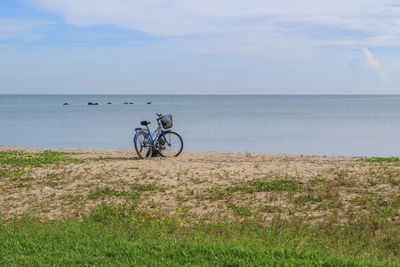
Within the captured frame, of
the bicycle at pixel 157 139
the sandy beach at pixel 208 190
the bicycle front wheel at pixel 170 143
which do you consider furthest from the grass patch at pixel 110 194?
the bicycle front wheel at pixel 170 143

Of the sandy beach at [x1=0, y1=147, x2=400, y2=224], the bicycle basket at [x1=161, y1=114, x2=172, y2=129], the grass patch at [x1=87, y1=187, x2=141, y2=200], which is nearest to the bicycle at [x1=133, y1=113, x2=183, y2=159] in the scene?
the bicycle basket at [x1=161, y1=114, x2=172, y2=129]

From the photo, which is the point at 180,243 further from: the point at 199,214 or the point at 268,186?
the point at 268,186

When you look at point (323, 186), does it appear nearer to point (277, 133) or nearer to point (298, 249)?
point (298, 249)

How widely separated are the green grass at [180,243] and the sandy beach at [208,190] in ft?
2.30

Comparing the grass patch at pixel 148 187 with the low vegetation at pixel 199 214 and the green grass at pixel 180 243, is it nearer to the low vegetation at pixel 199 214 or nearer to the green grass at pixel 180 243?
the low vegetation at pixel 199 214

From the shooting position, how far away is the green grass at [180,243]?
18.4 feet

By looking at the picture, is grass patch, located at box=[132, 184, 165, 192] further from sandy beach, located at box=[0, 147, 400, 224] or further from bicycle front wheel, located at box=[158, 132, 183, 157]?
bicycle front wheel, located at box=[158, 132, 183, 157]

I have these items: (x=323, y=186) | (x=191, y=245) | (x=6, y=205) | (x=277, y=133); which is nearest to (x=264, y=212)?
(x=323, y=186)

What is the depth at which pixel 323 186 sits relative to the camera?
1048cm

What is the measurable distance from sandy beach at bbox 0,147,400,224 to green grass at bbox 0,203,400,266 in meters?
0.70

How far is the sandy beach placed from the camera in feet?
29.3

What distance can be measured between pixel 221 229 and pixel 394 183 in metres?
5.27

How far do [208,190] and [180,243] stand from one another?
4232 mm

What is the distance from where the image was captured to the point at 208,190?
34.2ft
